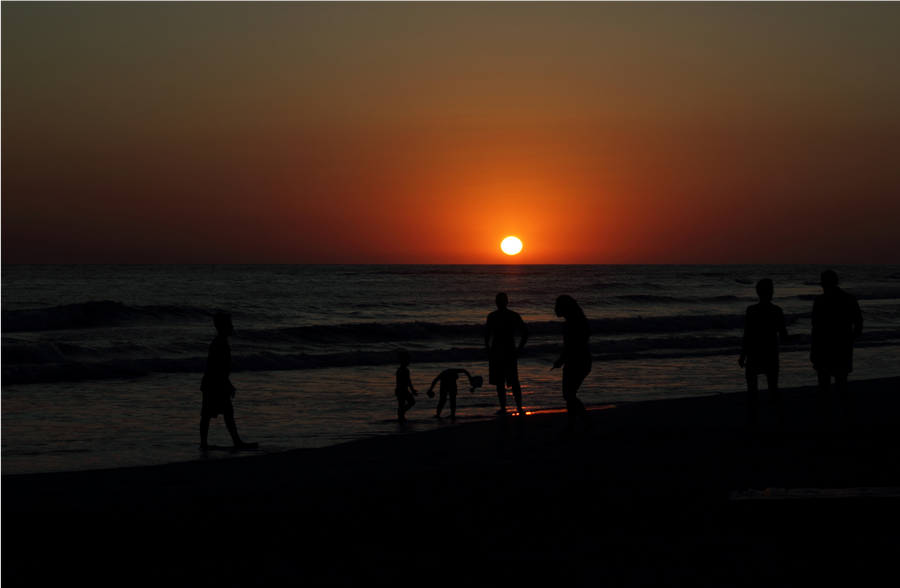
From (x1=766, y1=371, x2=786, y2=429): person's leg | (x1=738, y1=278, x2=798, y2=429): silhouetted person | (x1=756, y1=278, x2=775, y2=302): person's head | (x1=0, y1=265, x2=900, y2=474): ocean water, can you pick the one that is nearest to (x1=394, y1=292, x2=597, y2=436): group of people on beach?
(x1=0, y1=265, x2=900, y2=474): ocean water

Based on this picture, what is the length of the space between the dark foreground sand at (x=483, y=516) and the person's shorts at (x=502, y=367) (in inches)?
97.7

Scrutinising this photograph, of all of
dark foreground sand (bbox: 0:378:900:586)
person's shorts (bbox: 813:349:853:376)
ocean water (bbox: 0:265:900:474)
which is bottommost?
ocean water (bbox: 0:265:900:474)

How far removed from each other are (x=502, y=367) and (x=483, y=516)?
5.72 m

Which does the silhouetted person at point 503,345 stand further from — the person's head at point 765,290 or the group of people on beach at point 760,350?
the person's head at point 765,290

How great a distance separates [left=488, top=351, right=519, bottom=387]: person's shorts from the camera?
35.3 feet

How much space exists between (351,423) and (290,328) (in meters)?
22.0

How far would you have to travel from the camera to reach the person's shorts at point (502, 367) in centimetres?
1075

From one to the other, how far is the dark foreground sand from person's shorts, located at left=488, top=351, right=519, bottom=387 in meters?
2.48

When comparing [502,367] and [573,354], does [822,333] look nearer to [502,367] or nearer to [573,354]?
[573,354]

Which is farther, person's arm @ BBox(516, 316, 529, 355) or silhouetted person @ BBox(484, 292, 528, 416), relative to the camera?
silhouetted person @ BBox(484, 292, 528, 416)

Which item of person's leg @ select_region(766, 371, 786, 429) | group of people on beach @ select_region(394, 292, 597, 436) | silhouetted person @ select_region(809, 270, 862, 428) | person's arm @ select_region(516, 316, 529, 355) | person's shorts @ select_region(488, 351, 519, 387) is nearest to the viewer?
silhouetted person @ select_region(809, 270, 862, 428)

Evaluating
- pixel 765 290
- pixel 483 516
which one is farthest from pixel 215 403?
pixel 765 290

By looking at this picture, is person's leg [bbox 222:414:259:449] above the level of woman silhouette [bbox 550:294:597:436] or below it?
below

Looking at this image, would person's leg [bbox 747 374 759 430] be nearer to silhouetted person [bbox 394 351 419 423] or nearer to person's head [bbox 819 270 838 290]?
person's head [bbox 819 270 838 290]
